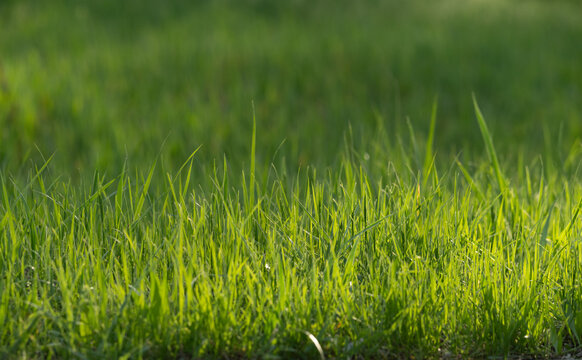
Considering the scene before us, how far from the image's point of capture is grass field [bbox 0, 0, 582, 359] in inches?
62.3

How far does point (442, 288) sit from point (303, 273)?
42cm

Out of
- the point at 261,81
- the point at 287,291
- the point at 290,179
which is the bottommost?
the point at 290,179

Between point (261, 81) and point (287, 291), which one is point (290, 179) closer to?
point (287, 291)

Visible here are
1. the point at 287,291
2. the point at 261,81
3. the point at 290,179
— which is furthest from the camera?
the point at 261,81

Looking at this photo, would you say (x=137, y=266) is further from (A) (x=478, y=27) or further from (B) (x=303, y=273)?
(A) (x=478, y=27)

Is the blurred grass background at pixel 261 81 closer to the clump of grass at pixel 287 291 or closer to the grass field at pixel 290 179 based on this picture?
the grass field at pixel 290 179

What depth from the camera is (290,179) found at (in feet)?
11.2

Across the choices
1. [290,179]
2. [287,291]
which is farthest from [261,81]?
[287,291]

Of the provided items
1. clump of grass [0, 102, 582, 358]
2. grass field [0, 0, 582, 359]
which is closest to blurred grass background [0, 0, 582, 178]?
grass field [0, 0, 582, 359]

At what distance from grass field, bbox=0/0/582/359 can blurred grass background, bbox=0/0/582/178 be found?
0.10ft

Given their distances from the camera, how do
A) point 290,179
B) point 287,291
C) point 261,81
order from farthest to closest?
point 261,81
point 290,179
point 287,291

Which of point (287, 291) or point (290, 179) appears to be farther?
point (290, 179)

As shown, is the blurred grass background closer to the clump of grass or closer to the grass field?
the grass field

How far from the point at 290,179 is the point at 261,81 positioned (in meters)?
2.10
